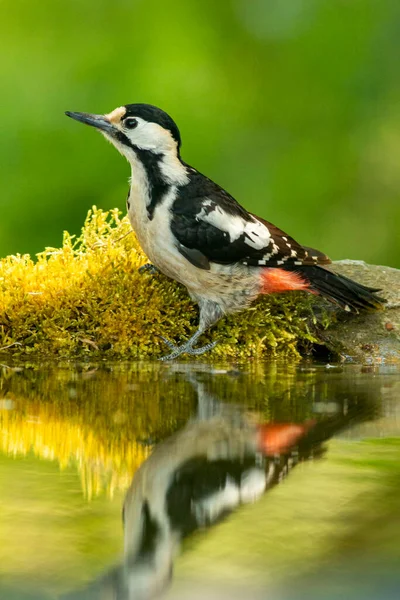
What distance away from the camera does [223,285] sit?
4.33 m

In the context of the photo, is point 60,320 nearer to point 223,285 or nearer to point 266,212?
point 223,285

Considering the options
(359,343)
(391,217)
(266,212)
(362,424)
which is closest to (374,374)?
(359,343)

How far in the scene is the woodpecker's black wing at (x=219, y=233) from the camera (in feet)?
14.0

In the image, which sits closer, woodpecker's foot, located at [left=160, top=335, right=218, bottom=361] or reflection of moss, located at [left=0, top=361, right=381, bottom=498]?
reflection of moss, located at [left=0, top=361, right=381, bottom=498]

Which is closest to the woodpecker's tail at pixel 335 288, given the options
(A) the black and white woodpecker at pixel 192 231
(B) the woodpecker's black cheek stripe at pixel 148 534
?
(A) the black and white woodpecker at pixel 192 231

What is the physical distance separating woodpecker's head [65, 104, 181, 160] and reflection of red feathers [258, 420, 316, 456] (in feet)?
6.83

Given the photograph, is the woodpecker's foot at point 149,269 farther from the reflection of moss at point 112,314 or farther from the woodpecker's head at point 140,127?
the woodpecker's head at point 140,127

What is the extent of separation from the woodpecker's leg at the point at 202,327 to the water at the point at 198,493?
1019 millimetres

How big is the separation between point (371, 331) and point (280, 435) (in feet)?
7.85

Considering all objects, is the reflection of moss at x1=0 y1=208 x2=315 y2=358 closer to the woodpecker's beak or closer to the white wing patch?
the white wing patch

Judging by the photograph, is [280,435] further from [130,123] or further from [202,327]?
[130,123]

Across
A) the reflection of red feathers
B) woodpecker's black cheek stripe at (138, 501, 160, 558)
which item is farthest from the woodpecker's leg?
woodpecker's black cheek stripe at (138, 501, 160, 558)

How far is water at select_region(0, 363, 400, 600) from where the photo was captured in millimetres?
1313

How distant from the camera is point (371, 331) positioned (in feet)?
15.5
